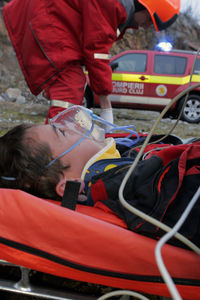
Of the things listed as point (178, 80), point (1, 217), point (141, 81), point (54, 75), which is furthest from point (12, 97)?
point (1, 217)

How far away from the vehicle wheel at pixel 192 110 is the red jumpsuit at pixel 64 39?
4501 mm

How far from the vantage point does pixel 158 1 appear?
96.8 inches

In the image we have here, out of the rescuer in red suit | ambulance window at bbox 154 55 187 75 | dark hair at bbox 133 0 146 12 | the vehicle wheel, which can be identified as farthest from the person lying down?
ambulance window at bbox 154 55 187 75

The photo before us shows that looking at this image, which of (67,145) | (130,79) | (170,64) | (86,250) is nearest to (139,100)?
(130,79)

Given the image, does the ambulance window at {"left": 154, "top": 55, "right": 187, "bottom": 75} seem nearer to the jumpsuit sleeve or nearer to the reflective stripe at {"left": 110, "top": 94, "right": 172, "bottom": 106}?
the reflective stripe at {"left": 110, "top": 94, "right": 172, "bottom": 106}

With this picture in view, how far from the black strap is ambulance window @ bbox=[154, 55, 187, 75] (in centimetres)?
628

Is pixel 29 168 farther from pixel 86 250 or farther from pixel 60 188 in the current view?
pixel 86 250

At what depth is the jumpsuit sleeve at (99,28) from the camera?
219 cm

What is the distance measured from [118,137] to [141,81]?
508 centimetres

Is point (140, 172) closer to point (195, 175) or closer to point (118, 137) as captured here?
point (195, 175)

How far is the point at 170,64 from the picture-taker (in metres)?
6.99

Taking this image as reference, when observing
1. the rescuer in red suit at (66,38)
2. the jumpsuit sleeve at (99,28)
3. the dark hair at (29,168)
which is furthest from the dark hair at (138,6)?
the dark hair at (29,168)

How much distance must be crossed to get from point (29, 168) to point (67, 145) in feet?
0.70

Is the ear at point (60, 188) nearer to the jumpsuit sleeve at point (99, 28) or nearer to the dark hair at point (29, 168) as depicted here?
the dark hair at point (29, 168)
